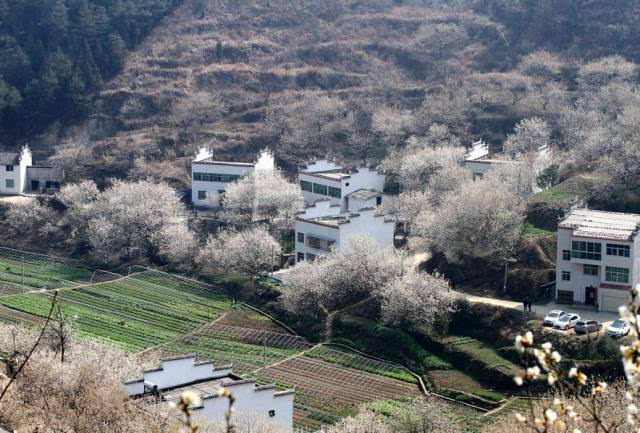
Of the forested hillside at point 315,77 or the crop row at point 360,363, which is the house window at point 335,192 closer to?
the forested hillside at point 315,77

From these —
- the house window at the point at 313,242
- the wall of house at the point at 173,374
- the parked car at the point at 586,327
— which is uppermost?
the house window at the point at 313,242

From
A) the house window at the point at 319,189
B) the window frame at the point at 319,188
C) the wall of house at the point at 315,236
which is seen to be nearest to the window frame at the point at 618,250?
the wall of house at the point at 315,236

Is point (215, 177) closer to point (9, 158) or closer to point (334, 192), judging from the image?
point (334, 192)

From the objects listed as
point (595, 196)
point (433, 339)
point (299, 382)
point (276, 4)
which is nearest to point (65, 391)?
point (299, 382)

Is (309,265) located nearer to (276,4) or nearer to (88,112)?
(88,112)

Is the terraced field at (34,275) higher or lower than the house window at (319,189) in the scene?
lower

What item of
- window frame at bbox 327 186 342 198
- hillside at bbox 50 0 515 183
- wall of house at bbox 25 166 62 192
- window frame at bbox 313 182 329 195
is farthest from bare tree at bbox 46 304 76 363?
wall of house at bbox 25 166 62 192
